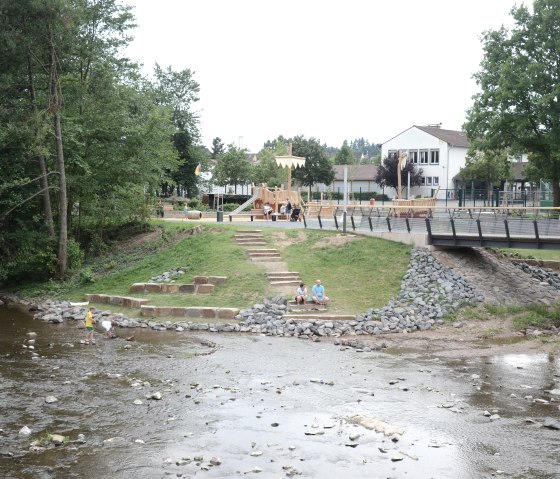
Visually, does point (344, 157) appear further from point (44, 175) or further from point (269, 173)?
point (44, 175)

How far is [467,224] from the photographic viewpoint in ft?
103

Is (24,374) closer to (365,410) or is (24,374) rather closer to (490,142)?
(365,410)

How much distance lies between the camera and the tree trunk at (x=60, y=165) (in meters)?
33.9

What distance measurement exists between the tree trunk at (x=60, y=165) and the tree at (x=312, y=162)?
46454 millimetres

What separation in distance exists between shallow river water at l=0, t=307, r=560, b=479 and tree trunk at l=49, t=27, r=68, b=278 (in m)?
12.1

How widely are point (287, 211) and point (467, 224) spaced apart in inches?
724

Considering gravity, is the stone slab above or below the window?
below

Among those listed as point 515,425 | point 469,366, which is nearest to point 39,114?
point 469,366

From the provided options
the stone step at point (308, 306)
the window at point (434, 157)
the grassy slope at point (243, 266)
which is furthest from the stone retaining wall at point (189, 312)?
the window at point (434, 157)

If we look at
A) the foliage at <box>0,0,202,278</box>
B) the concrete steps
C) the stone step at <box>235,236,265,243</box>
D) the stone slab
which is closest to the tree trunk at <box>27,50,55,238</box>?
the foliage at <box>0,0,202,278</box>

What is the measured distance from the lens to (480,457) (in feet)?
44.3

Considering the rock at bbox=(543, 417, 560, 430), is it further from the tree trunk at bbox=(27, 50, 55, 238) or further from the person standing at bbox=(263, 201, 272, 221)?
the person standing at bbox=(263, 201, 272, 221)

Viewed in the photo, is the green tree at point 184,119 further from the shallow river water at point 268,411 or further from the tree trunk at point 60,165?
the shallow river water at point 268,411

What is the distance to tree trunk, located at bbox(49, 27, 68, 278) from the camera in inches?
1335
